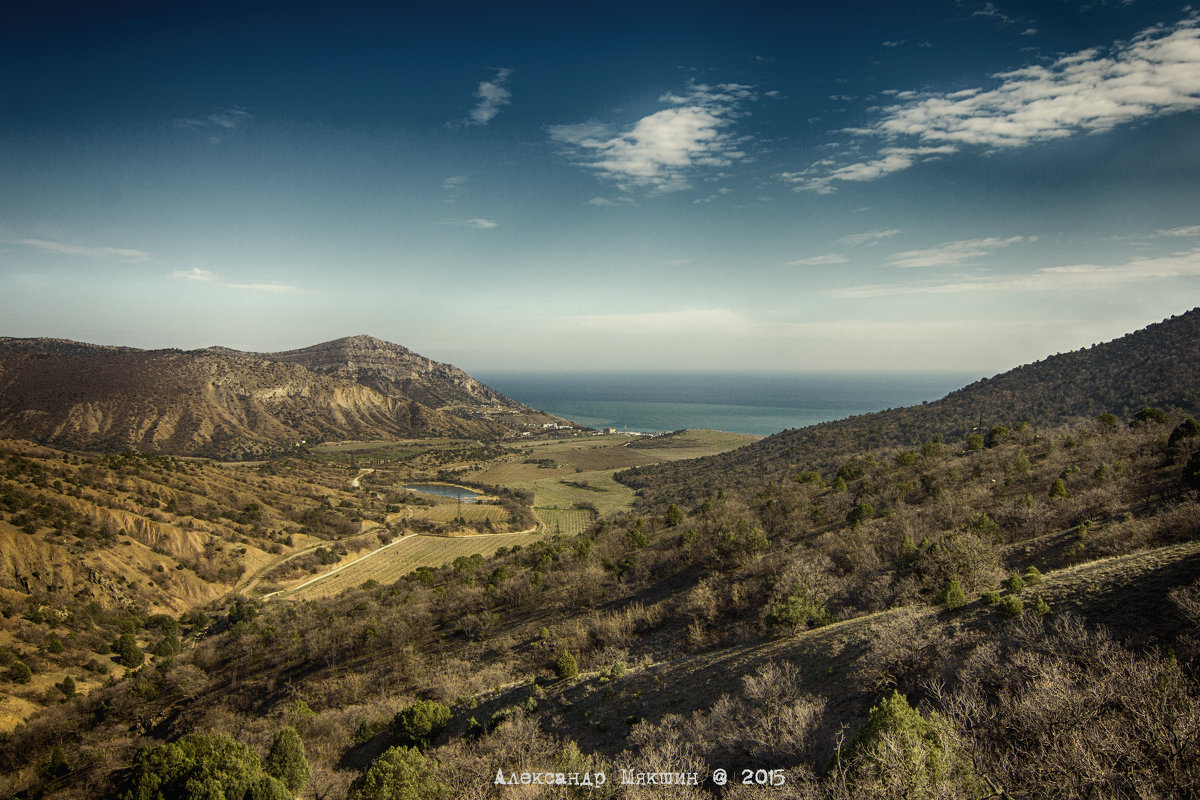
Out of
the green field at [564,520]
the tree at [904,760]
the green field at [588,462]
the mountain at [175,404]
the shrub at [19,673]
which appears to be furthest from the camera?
the mountain at [175,404]

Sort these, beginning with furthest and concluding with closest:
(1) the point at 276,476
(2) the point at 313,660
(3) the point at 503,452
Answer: (3) the point at 503,452 → (1) the point at 276,476 → (2) the point at 313,660

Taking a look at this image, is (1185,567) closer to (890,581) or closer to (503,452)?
(890,581)

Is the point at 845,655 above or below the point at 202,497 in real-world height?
above

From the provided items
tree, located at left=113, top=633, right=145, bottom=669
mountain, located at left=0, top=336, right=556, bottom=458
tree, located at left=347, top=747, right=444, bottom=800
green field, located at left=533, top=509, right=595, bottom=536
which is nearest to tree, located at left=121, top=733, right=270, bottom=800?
tree, located at left=347, top=747, right=444, bottom=800

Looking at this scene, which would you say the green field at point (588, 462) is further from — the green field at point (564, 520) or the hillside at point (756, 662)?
the hillside at point (756, 662)

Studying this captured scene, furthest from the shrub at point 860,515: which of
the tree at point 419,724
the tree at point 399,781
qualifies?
the tree at point 399,781

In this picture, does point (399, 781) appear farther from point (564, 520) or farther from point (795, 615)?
point (564, 520)

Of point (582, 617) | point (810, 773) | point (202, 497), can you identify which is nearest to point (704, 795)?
point (810, 773)
